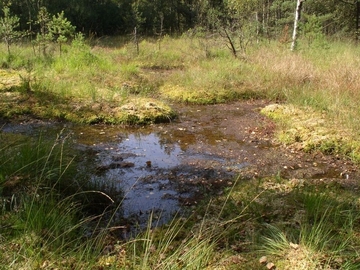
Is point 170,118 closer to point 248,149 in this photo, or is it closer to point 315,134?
point 248,149

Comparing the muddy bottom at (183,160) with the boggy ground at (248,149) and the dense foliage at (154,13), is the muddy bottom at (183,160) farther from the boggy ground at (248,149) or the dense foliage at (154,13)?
the dense foliage at (154,13)

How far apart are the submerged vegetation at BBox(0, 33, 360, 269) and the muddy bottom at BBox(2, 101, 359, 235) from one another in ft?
0.94

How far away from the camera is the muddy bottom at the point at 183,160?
4072 millimetres

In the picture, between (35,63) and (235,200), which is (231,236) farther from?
(35,63)

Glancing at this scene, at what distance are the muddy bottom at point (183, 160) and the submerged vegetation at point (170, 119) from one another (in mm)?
288

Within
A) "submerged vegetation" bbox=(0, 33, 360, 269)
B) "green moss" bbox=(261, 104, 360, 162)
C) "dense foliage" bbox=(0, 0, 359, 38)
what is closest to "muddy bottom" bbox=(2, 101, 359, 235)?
"green moss" bbox=(261, 104, 360, 162)

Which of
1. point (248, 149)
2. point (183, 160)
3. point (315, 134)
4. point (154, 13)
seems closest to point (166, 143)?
point (183, 160)

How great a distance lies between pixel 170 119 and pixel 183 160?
2143 millimetres

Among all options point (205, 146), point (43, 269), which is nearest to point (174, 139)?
point (205, 146)

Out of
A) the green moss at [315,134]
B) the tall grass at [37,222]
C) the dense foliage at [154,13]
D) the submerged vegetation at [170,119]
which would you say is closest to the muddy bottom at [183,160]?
the green moss at [315,134]

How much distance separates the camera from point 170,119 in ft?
23.9

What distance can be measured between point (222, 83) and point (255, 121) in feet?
7.85

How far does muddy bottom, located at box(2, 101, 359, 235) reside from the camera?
4072 mm

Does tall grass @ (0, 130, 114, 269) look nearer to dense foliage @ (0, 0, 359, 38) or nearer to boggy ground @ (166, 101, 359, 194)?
boggy ground @ (166, 101, 359, 194)
